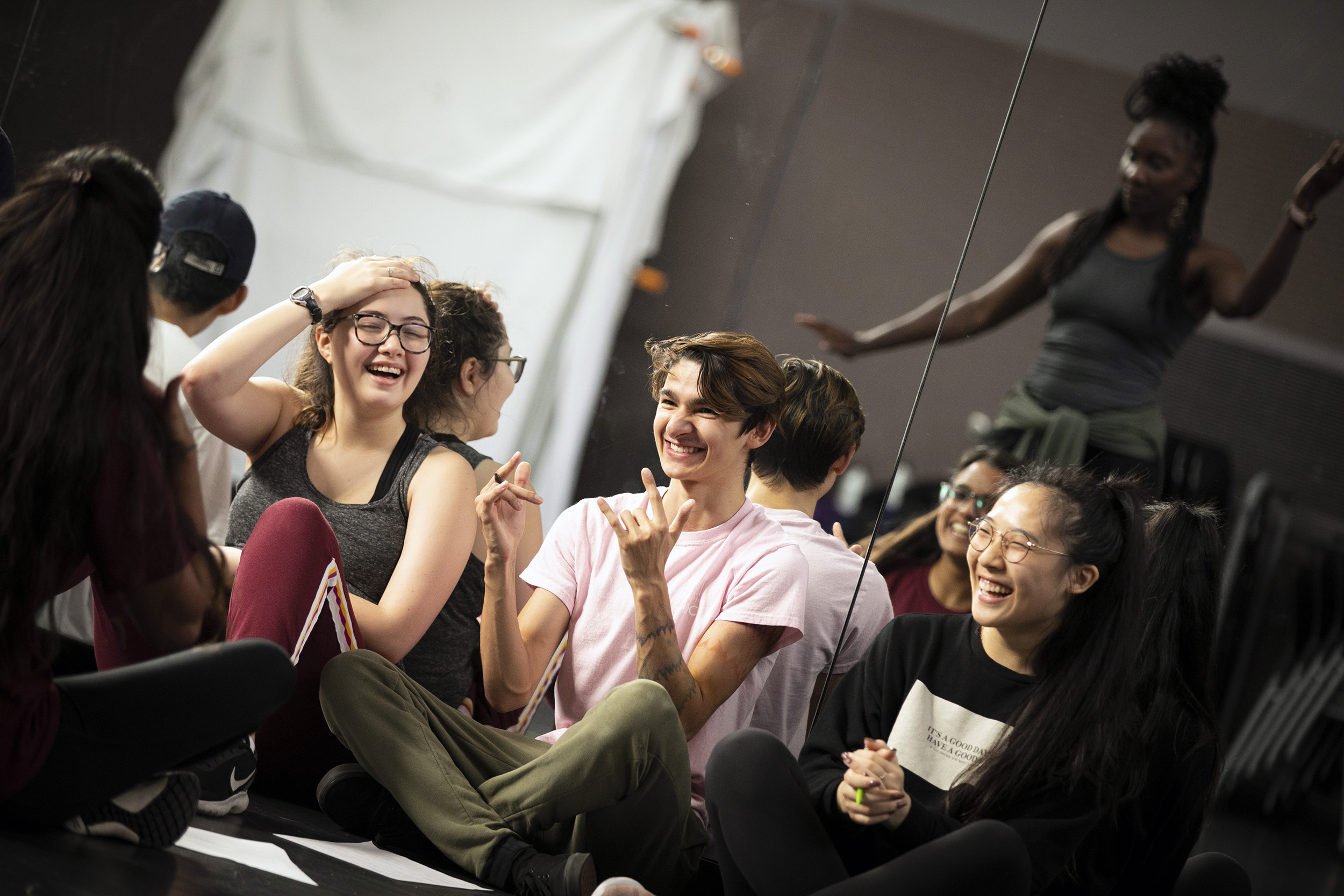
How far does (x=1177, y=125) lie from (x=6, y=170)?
2119 mm

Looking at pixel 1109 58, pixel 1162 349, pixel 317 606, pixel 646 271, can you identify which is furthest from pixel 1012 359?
pixel 317 606

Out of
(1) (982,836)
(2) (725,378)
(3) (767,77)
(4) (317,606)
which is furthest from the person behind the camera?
(3) (767,77)

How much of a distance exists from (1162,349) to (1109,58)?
0.58m

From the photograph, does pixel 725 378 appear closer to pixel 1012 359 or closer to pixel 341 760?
pixel 1012 359

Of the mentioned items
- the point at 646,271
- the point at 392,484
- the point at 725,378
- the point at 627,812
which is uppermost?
the point at 646,271

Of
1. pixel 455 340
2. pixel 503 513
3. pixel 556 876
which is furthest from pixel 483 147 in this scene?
pixel 556 876

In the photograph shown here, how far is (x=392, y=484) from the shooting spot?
6.84ft

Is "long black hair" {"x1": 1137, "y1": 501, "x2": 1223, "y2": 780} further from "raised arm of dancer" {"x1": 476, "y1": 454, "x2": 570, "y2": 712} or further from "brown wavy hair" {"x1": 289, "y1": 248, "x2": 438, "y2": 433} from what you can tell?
"brown wavy hair" {"x1": 289, "y1": 248, "x2": 438, "y2": 433}

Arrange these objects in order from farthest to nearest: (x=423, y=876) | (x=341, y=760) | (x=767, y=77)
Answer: (x=767, y=77)
(x=341, y=760)
(x=423, y=876)

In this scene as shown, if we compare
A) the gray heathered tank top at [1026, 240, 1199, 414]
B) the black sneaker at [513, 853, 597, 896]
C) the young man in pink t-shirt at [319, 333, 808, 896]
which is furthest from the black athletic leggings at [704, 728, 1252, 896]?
the gray heathered tank top at [1026, 240, 1199, 414]

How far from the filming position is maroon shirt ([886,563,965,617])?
82.7 inches

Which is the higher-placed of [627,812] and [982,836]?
[982,836]

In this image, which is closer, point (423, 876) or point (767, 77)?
point (423, 876)

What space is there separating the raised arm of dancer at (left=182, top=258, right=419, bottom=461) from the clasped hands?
1252mm
